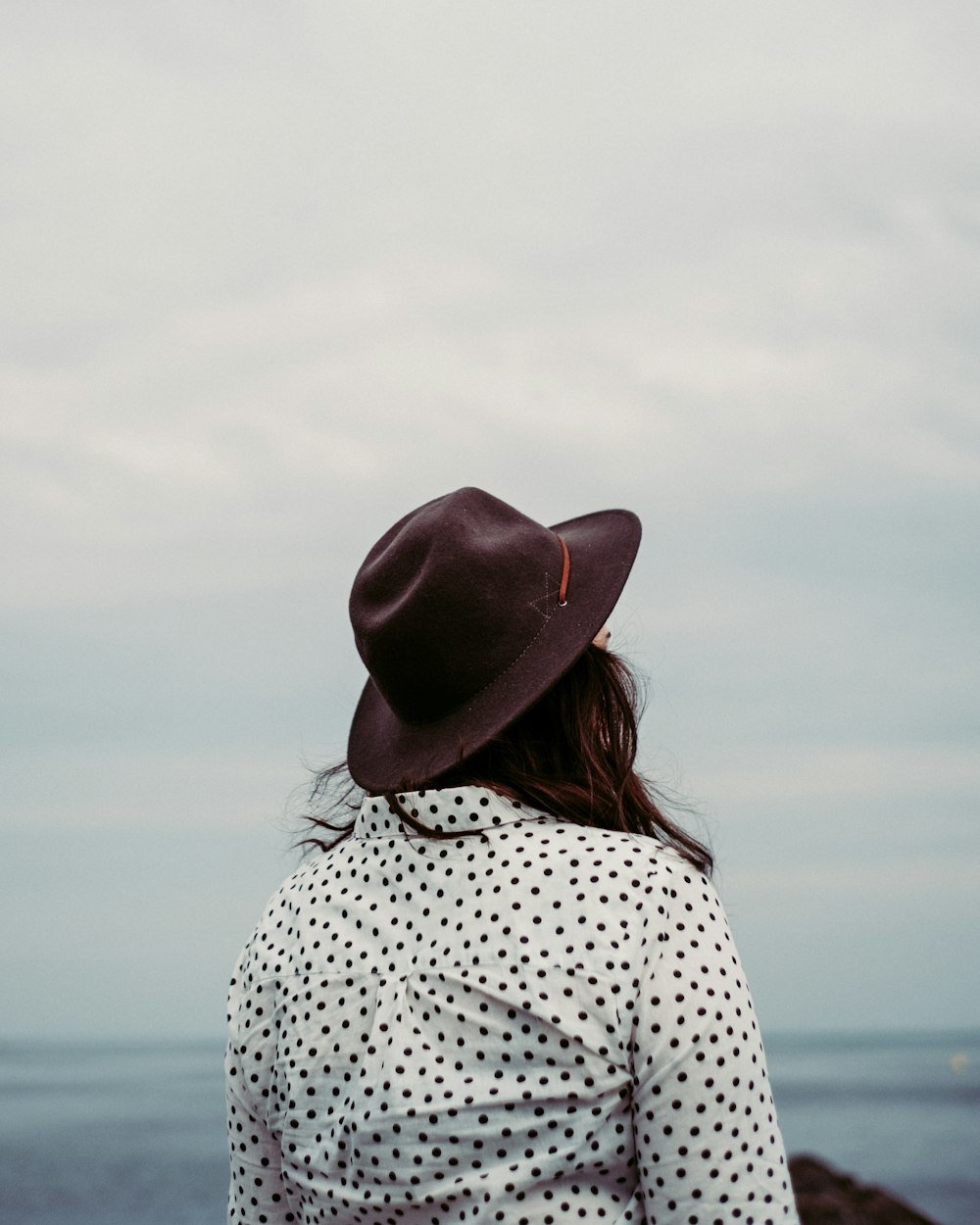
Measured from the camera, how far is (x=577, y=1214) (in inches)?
53.9

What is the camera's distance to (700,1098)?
136 cm

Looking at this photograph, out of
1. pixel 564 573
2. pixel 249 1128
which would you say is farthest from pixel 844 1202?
pixel 564 573

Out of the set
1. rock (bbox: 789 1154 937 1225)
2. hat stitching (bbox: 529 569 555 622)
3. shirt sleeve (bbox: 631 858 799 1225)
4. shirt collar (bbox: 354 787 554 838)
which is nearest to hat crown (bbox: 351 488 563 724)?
hat stitching (bbox: 529 569 555 622)

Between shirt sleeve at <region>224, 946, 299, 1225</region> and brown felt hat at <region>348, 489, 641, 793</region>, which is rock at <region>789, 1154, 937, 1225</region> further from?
brown felt hat at <region>348, 489, 641, 793</region>

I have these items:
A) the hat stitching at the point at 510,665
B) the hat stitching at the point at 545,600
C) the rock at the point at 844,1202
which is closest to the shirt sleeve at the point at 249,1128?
the hat stitching at the point at 510,665

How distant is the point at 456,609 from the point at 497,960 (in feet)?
1.41

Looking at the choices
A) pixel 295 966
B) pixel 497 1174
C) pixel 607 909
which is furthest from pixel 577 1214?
pixel 295 966

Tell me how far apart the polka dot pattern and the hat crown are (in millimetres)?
A: 156

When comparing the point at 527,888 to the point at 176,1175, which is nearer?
the point at 527,888

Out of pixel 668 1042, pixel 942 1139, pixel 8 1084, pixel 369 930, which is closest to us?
pixel 668 1042

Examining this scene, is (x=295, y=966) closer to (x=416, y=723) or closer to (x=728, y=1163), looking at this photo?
(x=416, y=723)

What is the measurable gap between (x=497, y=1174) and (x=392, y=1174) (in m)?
0.13

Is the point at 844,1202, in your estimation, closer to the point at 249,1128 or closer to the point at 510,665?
the point at 249,1128

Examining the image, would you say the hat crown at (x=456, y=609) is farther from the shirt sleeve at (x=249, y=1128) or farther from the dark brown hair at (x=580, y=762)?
the shirt sleeve at (x=249, y=1128)
